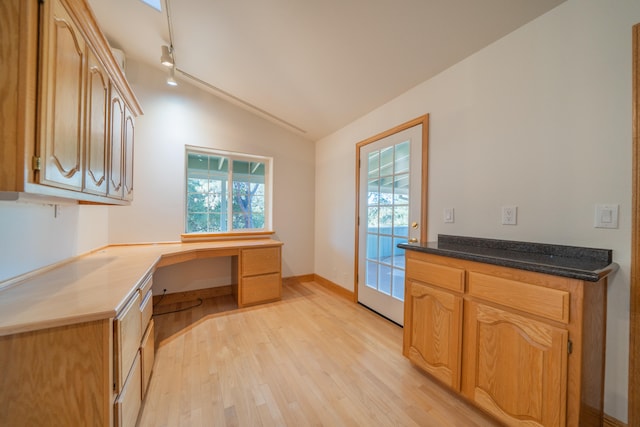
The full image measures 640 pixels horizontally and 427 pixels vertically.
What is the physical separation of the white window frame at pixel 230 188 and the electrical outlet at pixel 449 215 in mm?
2460

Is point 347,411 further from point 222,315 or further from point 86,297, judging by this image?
point 222,315

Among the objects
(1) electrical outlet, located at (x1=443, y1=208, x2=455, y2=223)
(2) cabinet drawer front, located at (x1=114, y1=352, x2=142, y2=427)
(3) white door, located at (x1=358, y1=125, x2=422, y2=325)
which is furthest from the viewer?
(3) white door, located at (x1=358, y1=125, x2=422, y2=325)

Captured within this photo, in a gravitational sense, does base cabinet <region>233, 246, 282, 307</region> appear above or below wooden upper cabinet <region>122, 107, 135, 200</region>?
below

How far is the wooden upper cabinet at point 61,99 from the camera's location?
2.87 feet

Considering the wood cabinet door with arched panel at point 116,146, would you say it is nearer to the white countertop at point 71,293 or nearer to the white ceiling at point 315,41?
the white countertop at point 71,293

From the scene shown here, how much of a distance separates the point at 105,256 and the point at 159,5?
7.29 feet

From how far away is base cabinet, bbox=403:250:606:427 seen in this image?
0.99 m

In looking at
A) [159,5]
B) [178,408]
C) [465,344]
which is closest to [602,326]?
[465,344]

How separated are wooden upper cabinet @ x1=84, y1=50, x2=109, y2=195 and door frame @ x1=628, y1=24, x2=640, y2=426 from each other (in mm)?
2740

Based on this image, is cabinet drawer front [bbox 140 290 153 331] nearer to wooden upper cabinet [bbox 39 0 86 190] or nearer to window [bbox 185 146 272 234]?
wooden upper cabinet [bbox 39 0 86 190]

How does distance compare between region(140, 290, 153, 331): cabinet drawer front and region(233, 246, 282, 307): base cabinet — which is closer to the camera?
region(140, 290, 153, 331): cabinet drawer front

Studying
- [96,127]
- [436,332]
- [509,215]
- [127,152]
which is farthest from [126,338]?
[509,215]

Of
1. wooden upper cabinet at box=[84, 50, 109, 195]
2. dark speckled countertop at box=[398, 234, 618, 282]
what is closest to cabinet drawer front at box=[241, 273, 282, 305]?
wooden upper cabinet at box=[84, 50, 109, 195]

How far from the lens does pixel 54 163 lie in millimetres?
938
